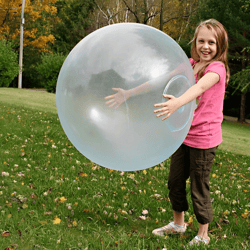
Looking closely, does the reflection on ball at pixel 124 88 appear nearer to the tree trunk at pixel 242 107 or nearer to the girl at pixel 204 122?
the girl at pixel 204 122

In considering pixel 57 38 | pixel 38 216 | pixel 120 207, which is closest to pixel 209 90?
pixel 120 207

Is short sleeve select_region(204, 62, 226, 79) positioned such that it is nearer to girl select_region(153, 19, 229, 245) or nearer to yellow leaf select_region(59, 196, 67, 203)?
girl select_region(153, 19, 229, 245)

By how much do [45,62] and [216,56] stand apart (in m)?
21.6

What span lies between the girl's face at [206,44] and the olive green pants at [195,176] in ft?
2.72

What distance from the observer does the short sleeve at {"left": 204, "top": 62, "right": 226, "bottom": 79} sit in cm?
230

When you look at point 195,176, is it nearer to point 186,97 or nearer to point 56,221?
point 186,97

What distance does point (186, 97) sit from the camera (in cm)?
204

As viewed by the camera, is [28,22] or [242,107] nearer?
[242,107]

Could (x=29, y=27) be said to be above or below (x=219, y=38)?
above

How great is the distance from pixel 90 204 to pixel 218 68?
7.36 feet

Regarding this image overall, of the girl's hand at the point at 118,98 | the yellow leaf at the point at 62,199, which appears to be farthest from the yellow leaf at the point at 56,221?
the girl's hand at the point at 118,98

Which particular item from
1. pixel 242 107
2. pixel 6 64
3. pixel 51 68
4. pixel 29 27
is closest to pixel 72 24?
pixel 29 27

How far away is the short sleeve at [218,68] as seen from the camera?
2.30 meters

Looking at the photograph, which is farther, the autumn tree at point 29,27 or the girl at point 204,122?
the autumn tree at point 29,27
